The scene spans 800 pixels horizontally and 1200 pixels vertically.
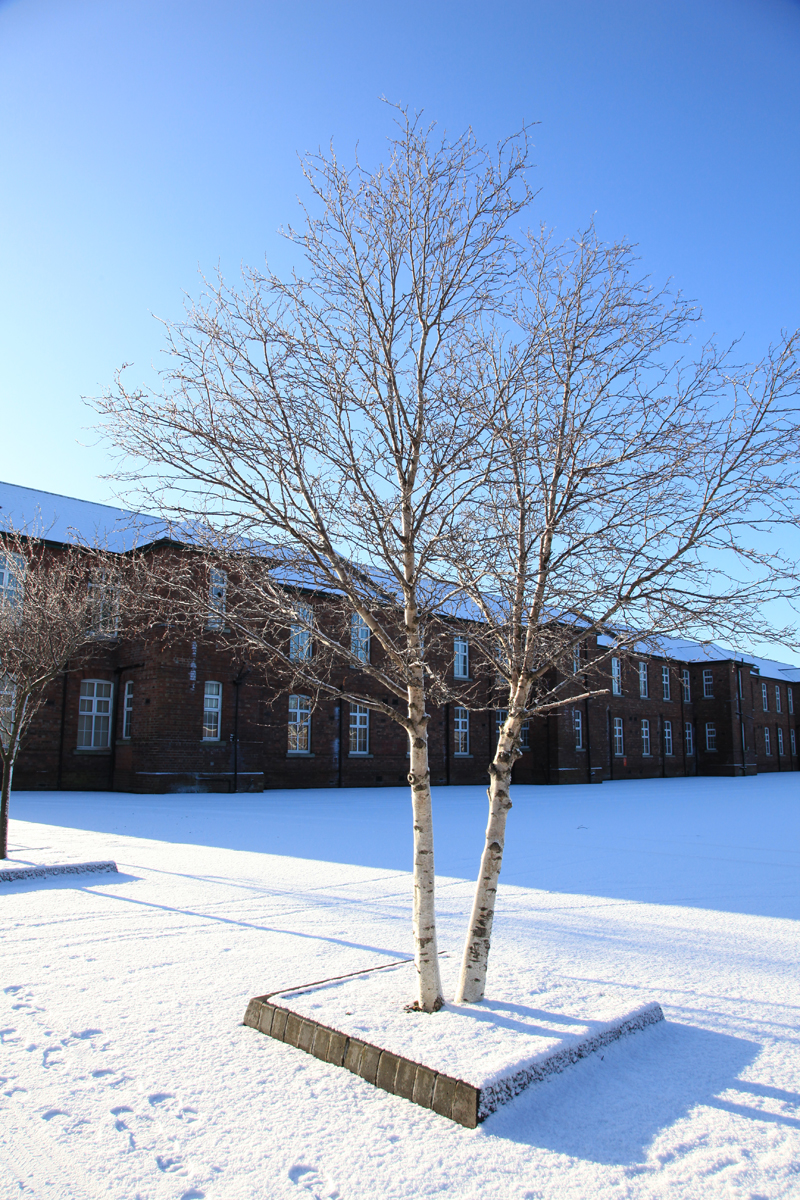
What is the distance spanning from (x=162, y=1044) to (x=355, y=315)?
14.1 ft

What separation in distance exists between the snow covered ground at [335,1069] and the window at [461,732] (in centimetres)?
2134

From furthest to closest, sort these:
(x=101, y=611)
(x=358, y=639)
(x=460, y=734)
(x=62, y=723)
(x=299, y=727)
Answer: (x=460, y=734) → (x=299, y=727) → (x=62, y=723) → (x=101, y=611) → (x=358, y=639)

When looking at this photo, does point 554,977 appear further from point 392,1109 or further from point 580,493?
point 580,493

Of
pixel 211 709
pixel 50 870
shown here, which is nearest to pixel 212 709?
pixel 211 709

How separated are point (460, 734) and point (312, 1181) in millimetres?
30156

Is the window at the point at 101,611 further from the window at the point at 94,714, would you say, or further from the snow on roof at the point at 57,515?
the window at the point at 94,714

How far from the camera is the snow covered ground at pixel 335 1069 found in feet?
9.82

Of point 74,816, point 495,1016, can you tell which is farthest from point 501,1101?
point 74,816

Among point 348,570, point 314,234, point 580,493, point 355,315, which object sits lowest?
point 348,570

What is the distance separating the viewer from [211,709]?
24.1 metres

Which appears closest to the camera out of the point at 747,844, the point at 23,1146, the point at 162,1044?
the point at 23,1146

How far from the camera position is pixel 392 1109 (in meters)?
3.46

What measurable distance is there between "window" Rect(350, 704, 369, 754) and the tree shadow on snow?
2469 cm

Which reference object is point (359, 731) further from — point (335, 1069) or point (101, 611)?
point (335, 1069)
